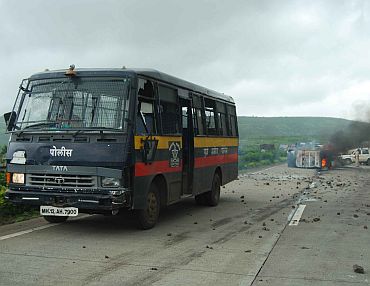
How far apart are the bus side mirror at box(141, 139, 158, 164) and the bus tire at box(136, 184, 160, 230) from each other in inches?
24.9

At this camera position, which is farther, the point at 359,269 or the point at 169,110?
the point at 169,110

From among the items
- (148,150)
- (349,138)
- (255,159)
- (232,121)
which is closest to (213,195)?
(232,121)

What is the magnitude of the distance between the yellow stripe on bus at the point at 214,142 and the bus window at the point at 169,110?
1.24 meters

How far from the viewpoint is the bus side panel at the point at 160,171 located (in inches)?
321

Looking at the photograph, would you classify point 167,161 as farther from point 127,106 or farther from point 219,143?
point 219,143

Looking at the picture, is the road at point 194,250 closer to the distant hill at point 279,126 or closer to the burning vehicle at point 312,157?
the burning vehicle at point 312,157

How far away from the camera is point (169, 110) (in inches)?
381

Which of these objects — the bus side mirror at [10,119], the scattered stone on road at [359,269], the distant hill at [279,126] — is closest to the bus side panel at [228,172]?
the bus side mirror at [10,119]

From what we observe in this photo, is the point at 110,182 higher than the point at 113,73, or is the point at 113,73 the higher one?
the point at 113,73

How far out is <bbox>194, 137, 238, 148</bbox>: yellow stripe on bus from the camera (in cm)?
Answer: 1132

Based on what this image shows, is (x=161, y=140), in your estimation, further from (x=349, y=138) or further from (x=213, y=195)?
(x=349, y=138)

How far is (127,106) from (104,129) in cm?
55

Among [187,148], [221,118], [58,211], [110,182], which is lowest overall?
[58,211]

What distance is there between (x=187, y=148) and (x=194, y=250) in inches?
153
